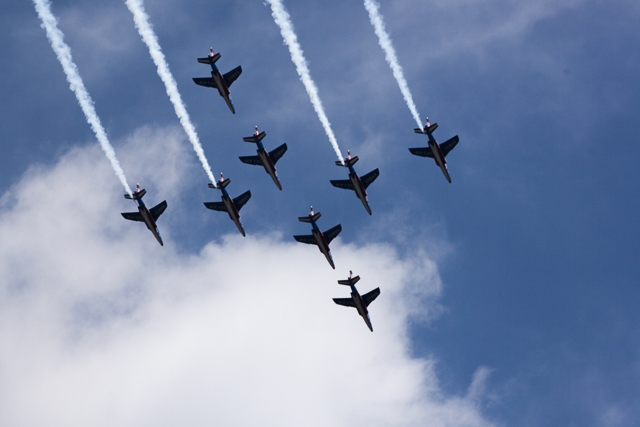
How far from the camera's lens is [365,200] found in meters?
59.3

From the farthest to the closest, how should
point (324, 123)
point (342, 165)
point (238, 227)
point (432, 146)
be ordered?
point (238, 227) < point (432, 146) < point (342, 165) < point (324, 123)

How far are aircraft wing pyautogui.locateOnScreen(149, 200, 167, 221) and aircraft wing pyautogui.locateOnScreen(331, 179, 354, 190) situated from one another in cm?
1892

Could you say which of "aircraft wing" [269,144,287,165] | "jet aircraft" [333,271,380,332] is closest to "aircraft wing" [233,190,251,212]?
"aircraft wing" [269,144,287,165]

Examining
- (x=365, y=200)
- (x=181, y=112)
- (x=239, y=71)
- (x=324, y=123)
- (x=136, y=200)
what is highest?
(x=239, y=71)

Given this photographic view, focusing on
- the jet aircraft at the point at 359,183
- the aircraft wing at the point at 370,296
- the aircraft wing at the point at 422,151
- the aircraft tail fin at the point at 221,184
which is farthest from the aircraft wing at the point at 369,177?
the aircraft tail fin at the point at 221,184

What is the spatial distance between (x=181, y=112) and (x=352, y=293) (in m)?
26.9

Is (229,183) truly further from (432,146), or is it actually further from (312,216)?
(432,146)

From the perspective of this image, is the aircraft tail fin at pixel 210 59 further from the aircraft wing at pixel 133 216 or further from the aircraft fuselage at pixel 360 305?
the aircraft fuselage at pixel 360 305

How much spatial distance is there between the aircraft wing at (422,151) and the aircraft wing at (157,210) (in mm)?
28586

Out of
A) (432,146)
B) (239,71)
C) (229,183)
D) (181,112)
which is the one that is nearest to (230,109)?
(239,71)

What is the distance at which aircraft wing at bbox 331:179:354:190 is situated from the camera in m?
60.3

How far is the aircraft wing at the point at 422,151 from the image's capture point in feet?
201

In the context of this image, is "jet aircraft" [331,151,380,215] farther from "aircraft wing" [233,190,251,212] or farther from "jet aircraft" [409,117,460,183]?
"aircraft wing" [233,190,251,212]

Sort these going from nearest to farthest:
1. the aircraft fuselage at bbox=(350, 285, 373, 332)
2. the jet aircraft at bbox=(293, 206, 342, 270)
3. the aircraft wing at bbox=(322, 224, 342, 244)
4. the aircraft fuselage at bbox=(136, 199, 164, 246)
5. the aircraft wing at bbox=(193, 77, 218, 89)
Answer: the jet aircraft at bbox=(293, 206, 342, 270) < the aircraft fuselage at bbox=(136, 199, 164, 246) < the aircraft wing at bbox=(322, 224, 342, 244) < the aircraft wing at bbox=(193, 77, 218, 89) < the aircraft fuselage at bbox=(350, 285, 373, 332)
